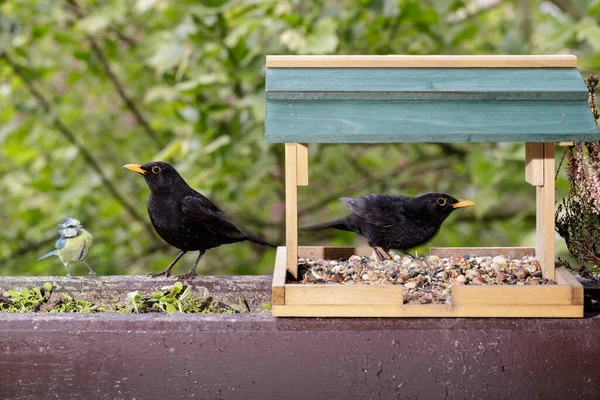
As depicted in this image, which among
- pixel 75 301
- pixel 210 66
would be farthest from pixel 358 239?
pixel 75 301

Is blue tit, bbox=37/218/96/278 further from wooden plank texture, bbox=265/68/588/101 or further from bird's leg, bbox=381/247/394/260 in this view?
bird's leg, bbox=381/247/394/260

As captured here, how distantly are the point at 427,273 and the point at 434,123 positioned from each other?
0.57 m

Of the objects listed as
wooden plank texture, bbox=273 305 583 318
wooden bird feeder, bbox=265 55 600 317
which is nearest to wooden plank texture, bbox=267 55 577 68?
→ wooden bird feeder, bbox=265 55 600 317

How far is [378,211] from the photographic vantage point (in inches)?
105

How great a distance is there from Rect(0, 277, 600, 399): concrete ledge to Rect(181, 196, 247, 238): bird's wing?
55 cm

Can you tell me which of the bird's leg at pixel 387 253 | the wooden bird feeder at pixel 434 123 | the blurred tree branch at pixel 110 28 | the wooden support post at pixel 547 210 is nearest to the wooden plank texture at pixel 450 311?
the wooden bird feeder at pixel 434 123

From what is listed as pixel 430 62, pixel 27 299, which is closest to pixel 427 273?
pixel 430 62

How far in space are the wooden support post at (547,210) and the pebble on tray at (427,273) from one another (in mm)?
53

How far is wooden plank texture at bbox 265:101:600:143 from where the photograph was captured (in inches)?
84.4

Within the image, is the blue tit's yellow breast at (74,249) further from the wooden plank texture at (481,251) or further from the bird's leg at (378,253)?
the wooden plank texture at (481,251)

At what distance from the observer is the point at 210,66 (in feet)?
14.6

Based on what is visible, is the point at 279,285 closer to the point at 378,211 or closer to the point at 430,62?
the point at 378,211

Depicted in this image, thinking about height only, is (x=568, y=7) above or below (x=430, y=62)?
above

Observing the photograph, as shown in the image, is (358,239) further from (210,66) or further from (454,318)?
(454,318)
